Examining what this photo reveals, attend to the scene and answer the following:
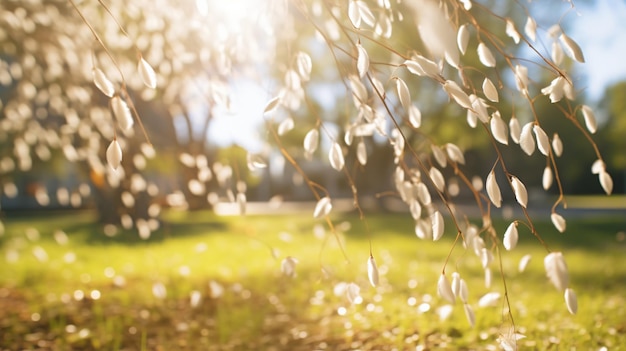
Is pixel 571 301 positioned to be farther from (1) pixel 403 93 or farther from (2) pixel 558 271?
(1) pixel 403 93

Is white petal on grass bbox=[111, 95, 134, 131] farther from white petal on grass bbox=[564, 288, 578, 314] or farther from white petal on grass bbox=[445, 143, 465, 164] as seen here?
white petal on grass bbox=[564, 288, 578, 314]

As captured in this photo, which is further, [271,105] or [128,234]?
[128,234]

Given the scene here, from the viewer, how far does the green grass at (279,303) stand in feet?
12.0

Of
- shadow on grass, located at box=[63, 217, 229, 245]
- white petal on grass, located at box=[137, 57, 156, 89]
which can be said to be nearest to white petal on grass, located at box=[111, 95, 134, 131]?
white petal on grass, located at box=[137, 57, 156, 89]

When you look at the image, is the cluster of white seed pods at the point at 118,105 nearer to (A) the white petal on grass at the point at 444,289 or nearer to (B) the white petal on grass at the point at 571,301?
(A) the white petal on grass at the point at 444,289

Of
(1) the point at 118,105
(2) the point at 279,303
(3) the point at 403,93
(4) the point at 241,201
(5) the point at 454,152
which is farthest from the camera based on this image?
(2) the point at 279,303

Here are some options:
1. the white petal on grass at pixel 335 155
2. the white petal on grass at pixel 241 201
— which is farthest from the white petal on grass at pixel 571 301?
the white petal on grass at pixel 241 201

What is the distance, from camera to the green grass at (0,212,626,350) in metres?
3.66

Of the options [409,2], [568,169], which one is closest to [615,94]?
[568,169]

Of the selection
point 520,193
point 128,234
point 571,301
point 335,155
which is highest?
point 335,155

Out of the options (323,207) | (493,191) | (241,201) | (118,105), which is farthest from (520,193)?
(118,105)

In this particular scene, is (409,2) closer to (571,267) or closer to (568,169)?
(571,267)

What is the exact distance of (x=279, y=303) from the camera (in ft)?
16.3

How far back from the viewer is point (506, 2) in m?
16.3
